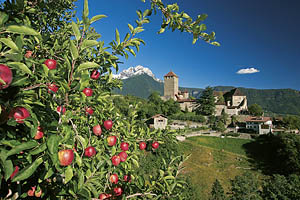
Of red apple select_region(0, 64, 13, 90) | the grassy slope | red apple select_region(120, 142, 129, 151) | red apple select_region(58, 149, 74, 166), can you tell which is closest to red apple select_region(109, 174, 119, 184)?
red apple select_region(120, 142, 129, 151)

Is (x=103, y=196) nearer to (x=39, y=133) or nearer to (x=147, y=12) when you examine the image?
(x=39, y=133)

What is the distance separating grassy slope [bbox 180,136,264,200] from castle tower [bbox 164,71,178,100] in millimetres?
26605

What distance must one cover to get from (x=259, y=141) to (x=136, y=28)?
44201 mm

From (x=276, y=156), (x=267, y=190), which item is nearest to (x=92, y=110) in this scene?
(x=267, y=190)

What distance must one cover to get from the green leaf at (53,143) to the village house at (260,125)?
47803 millimetres

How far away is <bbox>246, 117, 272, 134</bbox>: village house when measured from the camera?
4028cm

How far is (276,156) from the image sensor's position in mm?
32812

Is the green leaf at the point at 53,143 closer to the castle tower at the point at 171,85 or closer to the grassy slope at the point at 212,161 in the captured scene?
the grassy slope at the point at 212,161

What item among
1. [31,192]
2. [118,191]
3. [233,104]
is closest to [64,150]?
[31,192]

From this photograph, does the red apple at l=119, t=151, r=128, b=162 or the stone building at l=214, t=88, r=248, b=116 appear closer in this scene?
the red apple at l=119, t=151, r=128, b=162

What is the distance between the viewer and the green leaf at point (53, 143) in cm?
92

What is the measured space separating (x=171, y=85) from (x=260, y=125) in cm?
3214

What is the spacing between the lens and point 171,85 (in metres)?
64.5

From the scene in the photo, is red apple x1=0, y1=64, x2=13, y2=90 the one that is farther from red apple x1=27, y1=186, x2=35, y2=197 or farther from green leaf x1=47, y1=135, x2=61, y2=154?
red apple x1=27, y1=186, x2=35, y2=197
